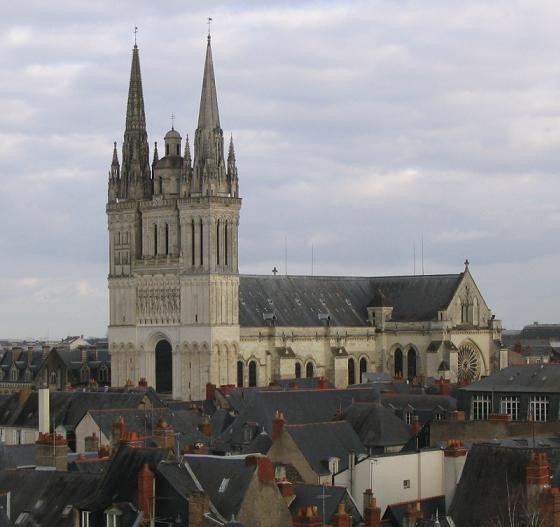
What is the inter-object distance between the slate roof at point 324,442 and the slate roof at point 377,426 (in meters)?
2.53

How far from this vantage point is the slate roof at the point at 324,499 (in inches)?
1802

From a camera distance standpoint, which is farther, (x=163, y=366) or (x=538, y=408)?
(x=163, y=366)

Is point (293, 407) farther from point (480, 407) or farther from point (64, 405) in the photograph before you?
point (64, 405)

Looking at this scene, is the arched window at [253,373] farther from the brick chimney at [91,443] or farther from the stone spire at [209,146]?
the brick chimney at [91,443]

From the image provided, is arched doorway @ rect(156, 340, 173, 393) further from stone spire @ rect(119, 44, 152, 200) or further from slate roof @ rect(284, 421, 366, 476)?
slate roof @ rect(284, 421, 366, 476)

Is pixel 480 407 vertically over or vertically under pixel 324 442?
over

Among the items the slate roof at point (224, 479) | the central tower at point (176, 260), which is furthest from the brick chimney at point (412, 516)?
the central tower at point (176, 260)

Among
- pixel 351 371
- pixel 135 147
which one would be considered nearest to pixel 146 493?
pixel 135 147

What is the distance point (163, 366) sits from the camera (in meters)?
118

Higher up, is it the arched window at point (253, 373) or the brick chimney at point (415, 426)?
the arched window at point (253, 373)

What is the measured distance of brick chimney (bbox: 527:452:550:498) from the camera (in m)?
43.1

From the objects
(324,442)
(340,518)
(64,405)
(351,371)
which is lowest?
(340,518)

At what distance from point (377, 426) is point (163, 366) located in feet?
173

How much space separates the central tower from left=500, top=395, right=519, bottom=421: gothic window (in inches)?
1751
